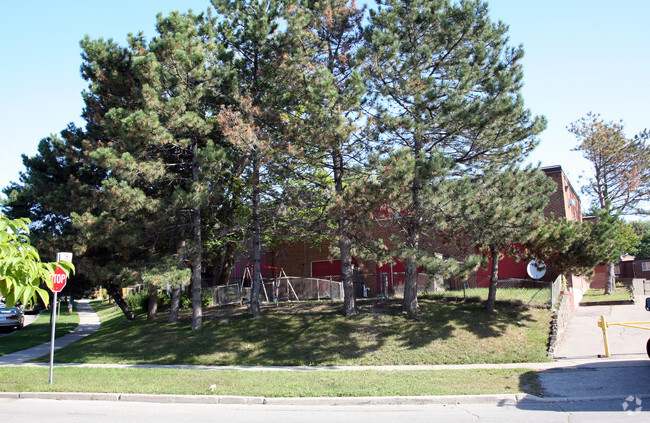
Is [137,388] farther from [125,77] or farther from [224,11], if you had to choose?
[224,11]

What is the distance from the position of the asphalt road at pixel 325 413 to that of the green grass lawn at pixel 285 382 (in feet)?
2.20

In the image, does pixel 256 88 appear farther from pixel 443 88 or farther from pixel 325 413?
pixel 325 413

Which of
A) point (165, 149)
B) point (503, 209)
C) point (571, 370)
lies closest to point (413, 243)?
point (503, 209)

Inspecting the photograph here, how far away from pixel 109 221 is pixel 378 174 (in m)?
9.46

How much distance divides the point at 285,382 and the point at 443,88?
10795 millimetres

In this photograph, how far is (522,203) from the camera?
1464 centimetres

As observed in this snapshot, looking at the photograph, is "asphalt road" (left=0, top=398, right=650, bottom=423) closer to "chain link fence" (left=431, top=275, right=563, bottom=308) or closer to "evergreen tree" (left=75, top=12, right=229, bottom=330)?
"evergreen tree" (left=75, top=12, right=229, bottom=330)

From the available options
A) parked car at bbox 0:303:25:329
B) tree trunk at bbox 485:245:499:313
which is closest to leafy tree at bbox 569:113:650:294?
tree trunk at bbox 485:245:499:313

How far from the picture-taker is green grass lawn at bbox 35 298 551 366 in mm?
13758

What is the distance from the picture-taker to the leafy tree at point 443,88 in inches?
584

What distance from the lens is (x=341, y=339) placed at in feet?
49.4

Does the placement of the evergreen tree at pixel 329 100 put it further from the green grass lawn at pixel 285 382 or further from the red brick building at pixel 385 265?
the green grass lawn at pixel 285 382

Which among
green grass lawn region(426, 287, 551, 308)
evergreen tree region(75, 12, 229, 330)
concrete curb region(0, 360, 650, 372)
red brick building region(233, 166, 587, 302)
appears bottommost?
concrete curb region(0, 360, 650, 372)

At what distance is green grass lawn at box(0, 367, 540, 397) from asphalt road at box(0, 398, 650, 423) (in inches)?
26.4
